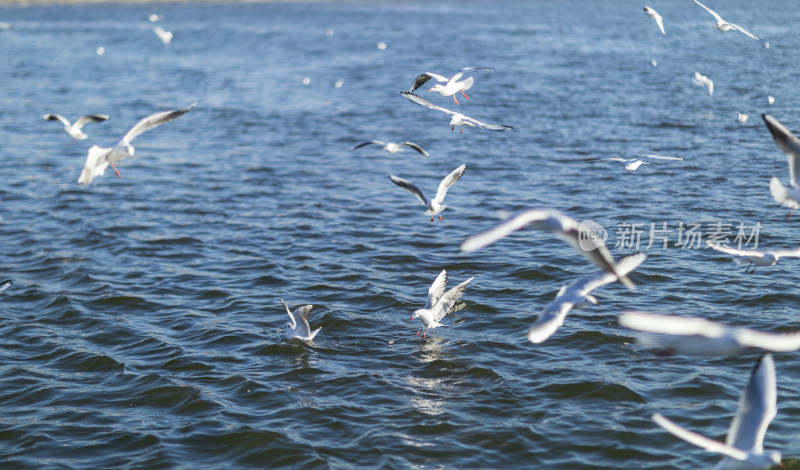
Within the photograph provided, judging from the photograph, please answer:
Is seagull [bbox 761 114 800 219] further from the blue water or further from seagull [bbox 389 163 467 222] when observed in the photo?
seagull [bbox 389 163 467 222]

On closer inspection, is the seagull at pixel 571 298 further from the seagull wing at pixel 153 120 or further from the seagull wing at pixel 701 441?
the seagull wing at pixel 153 120

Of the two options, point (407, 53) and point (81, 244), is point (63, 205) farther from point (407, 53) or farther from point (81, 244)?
point (407, 53)

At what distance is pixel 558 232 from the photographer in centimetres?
819

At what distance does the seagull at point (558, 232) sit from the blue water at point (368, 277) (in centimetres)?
24

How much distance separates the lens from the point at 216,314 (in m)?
12.4

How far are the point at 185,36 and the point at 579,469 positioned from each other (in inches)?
2163

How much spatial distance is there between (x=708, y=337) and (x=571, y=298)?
6.36 feet

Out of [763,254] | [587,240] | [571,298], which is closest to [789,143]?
[763,254]

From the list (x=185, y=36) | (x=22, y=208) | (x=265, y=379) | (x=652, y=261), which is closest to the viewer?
(x=265, y=379)

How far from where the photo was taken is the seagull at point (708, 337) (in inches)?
241

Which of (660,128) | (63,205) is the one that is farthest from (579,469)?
(660,128)

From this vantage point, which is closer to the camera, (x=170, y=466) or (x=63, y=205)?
(x=170, y=466)

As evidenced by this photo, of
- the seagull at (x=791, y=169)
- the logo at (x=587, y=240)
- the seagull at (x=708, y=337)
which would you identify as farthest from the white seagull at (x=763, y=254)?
the seagull at (x=708, y=337)

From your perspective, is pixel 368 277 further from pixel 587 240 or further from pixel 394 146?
pixel 587 240
